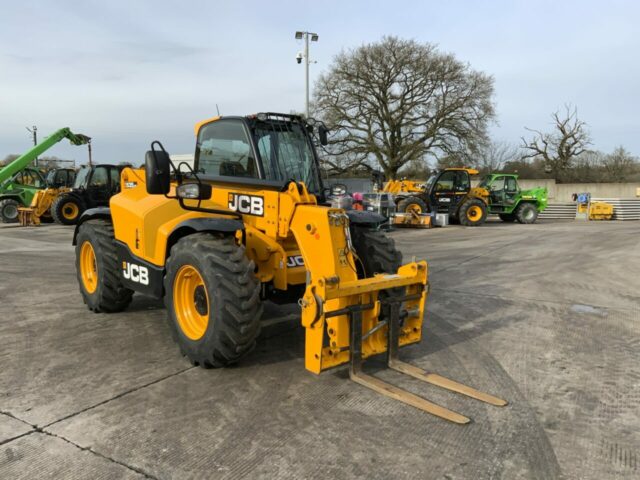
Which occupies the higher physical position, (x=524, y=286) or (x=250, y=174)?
(x=250, y=174)

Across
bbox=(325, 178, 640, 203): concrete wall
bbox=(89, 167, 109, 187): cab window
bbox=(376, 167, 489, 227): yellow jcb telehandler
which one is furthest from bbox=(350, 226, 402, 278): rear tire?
bbox=(325, 178, 640, 203): concrete wall

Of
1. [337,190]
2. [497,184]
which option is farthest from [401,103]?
[337,190]

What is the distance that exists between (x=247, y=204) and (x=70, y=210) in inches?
637

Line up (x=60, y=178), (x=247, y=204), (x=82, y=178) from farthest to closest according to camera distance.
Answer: (x=60, y=178), (x=82, y=178), (x=247, y=204)

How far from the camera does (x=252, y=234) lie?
4.60 meters

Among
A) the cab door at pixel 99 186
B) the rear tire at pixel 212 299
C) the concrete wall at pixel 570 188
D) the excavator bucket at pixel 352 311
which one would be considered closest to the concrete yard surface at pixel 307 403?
the excavator bucket at pixel 352 311

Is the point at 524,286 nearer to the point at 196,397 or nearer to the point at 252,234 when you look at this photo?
the point at 252,234

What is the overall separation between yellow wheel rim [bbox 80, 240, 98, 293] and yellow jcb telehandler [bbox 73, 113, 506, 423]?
0.50m

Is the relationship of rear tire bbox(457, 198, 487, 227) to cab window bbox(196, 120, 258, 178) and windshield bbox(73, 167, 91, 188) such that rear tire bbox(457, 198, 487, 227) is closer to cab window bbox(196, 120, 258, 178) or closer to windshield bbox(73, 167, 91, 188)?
windshield bbox(73, 167, 91, 188)

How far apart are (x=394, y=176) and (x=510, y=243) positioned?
72.1 feet

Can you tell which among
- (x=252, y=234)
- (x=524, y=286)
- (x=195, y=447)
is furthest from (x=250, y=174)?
(x=524, y=286)

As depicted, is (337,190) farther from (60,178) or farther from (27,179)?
(27,179)

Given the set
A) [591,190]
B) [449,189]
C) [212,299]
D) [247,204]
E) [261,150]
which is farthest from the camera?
[591,190]

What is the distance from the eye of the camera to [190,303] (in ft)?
14.9
